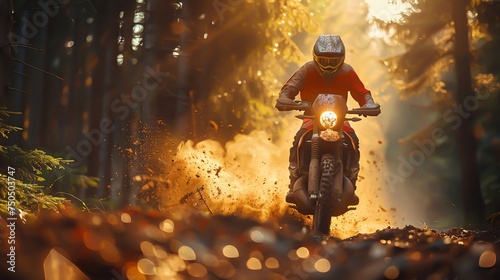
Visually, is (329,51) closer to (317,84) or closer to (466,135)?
(317,84)

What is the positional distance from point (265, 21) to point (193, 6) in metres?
1.97

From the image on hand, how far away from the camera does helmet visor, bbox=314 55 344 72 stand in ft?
31.3

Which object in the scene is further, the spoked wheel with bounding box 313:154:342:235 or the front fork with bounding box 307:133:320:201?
the front fork with bounding box 307:133:320:201

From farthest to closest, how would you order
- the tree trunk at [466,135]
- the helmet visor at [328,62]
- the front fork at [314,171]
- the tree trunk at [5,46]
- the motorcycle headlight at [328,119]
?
the tree trunk at [466,135], the helmet visor at [328,62], the motorcycle headlight at [328,119], the front fork at [314,171], the tree trunk at [5,46]

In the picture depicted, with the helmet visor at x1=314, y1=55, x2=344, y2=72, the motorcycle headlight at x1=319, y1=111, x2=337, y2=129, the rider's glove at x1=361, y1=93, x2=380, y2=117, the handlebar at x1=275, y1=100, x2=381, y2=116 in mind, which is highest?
the helmet visor at x1=314, y1=55, x2=344, y2=72

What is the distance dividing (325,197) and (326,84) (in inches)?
79.9

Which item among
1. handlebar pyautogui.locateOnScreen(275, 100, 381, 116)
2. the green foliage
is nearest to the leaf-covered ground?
the green foliage

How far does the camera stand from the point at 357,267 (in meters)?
2.11

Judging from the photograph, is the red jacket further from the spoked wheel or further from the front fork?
the spoked wheel

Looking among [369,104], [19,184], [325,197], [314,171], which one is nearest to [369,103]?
[369,104]

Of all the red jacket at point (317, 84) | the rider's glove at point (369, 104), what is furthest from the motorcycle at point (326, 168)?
the red jacket at point (317, 84)

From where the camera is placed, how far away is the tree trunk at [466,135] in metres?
20.2

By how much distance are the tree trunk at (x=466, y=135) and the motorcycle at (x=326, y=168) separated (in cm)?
1171

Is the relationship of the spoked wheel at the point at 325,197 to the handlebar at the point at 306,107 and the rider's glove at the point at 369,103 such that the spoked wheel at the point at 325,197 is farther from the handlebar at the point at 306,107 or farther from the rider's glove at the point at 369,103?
the rider's glove at the point at 369,103
